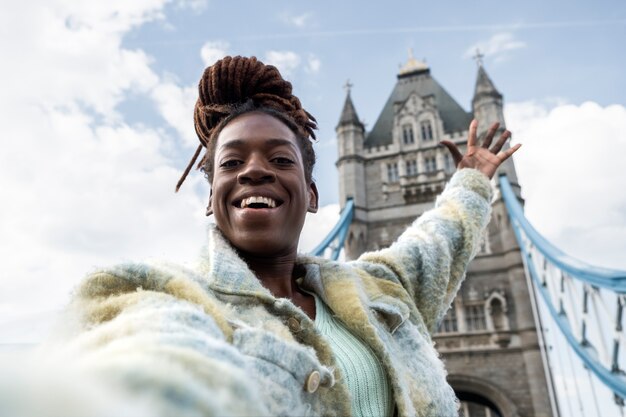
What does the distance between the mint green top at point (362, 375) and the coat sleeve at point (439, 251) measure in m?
0.32

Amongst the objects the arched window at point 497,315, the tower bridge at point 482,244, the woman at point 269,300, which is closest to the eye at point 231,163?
the woman at point 269,300

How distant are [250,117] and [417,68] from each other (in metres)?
18.7

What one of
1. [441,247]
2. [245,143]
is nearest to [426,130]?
[441,247]

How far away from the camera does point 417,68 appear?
1833 cm

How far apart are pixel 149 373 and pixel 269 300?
45 cm

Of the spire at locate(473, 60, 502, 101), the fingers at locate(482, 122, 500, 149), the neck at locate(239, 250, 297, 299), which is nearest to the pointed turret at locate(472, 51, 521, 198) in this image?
the spire at locate(473, 60, 502, 101)

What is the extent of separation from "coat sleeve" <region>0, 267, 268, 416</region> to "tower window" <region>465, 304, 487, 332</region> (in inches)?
512

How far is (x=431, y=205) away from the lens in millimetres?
13789

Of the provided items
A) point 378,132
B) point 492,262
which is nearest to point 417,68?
point 378,132

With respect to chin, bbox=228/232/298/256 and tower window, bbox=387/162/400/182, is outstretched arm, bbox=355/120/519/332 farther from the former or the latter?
tower window, bbox=387/162/400/182

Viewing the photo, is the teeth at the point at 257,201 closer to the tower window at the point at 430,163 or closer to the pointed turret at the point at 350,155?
the pointed turret at the point at 350,155

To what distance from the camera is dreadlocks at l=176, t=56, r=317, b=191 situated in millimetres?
1083

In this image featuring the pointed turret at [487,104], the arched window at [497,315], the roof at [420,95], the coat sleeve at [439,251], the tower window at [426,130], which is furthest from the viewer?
the roof at [420,95]

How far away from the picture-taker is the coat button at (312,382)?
2.13ft
